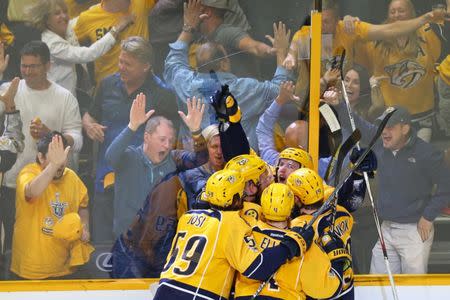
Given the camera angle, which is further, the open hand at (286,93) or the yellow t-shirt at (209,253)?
the open hand at (286,93)

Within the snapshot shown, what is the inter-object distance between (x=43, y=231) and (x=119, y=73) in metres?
0.97

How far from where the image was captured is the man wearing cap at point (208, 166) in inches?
235

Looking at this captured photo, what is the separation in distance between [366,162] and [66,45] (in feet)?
5.76

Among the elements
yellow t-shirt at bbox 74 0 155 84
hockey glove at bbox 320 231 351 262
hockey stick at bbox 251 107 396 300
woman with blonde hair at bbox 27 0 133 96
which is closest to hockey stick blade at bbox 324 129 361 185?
hockey stick at bbox 251 107 396 300

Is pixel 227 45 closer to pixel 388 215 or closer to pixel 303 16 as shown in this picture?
pixel 303 16

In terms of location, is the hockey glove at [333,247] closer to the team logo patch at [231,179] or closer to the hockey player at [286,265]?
the hockey player at [286,265]

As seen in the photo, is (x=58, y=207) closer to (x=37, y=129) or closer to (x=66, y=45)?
(x=37, y=129)

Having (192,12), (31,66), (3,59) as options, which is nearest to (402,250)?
(192,12)

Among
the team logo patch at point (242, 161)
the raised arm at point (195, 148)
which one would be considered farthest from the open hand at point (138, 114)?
the team logo patch at point (242, 161)

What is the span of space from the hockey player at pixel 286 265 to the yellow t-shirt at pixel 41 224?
1.24 metres

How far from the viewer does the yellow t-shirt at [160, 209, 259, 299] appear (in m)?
5.12

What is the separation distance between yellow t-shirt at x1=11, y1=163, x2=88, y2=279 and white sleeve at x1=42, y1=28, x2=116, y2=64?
0.61 meters

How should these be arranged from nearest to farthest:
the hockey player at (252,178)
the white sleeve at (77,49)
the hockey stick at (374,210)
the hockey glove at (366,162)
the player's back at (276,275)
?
the player's back at (276,275) < the hockey player at (252,178) < the hockey glove at (366,162) < the hockey stick at (374,210) < the white sleeve at (77,49)

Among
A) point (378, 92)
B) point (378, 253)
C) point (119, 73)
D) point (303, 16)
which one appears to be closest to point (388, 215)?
point (378, 253)
